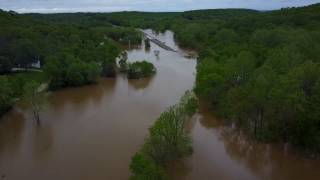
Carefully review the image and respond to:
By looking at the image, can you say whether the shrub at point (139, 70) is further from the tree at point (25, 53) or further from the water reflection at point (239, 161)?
the water reflection at point (239, 161)

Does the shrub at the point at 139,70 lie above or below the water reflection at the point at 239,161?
above

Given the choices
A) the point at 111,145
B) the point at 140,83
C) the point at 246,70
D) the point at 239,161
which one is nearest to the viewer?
the point at 239,161

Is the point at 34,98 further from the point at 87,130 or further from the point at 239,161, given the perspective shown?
the point at 239,161

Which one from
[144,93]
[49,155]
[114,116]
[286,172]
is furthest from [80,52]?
[286,172]

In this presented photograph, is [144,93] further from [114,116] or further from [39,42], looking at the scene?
[39,42]

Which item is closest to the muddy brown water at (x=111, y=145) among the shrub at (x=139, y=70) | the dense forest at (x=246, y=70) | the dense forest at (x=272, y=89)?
the dense forest at (x=272, y=89)

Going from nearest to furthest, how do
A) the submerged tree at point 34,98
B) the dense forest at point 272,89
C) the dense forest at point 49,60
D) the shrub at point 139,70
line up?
the dense forest at point 272,89 < the submerged tree at point 34,98 < the dense forest at point 49,60 < the shrub at point 139,70

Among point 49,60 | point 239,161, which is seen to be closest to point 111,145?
point 239,161

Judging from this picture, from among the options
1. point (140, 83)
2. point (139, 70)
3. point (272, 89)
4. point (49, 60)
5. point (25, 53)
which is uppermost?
point (272, 89)

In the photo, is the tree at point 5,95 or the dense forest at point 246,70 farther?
the tree at point 5,95
